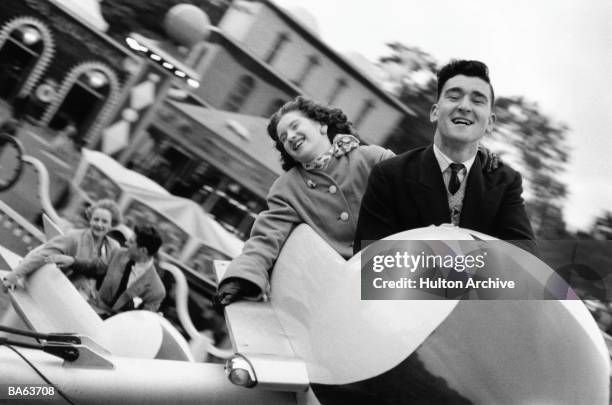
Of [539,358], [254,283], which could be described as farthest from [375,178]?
[539,358]

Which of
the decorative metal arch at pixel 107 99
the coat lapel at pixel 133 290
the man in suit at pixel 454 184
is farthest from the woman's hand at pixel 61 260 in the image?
the man in suit at pixel 454 184

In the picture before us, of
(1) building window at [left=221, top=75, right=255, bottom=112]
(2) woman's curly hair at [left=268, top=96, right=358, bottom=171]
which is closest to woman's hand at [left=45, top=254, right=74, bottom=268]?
(1) building window at [left=221, top=75, right=255, bottom=112]

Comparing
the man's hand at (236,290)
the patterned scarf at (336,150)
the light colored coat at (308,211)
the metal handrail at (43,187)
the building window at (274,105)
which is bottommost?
the metal handrail at (43,187)

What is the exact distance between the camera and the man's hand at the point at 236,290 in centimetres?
157

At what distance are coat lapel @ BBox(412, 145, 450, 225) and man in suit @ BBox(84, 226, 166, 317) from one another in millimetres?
1831

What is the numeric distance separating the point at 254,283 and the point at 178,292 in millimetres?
2178

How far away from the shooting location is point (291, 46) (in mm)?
3318

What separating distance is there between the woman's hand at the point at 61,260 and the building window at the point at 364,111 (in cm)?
134

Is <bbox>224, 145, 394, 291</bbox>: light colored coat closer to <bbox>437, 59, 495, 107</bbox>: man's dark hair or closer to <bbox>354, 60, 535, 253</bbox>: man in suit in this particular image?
<bbox>354, 60, 535, 253</bbox>: man in suit

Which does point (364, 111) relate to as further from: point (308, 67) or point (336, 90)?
point (308, 67)

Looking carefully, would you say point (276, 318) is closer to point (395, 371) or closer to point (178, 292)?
point (395, 371)

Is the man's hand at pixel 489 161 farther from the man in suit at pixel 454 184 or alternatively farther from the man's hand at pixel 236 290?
the man's hand at pixel 236 290

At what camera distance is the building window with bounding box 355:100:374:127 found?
3283 millimetres

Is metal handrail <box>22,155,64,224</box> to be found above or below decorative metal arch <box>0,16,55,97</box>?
below
